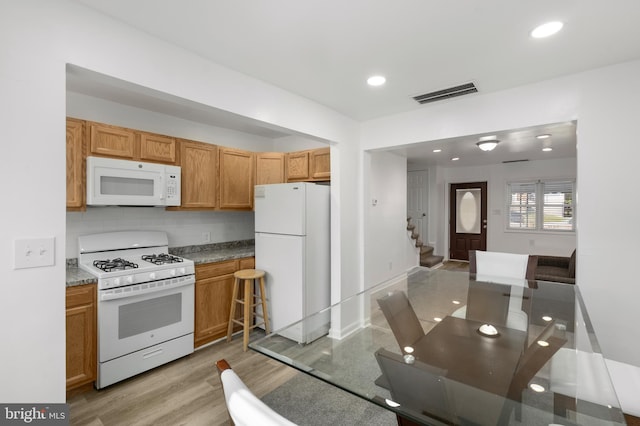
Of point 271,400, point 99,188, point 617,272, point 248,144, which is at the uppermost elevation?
point 248,144

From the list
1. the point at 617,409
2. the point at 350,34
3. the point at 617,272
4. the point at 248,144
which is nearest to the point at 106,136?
the point at 248,144

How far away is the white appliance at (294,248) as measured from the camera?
318 centimetres

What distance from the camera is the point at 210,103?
6.91 feet

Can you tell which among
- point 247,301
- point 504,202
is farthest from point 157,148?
point 504,202

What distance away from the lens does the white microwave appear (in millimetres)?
2586

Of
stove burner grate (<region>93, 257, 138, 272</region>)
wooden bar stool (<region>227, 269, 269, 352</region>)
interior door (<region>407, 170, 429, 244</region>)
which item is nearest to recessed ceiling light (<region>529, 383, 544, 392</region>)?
wooden bar stool (<region>227, 269, 269, 352</region>)

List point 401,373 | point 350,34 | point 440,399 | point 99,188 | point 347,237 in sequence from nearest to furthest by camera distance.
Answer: point 440,399 < point 401,373 < point 350,34 < point 99,188 < point 347,237

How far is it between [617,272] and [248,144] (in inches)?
160

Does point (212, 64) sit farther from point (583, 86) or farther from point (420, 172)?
point (420, 172)

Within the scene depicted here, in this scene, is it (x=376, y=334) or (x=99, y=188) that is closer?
(x=376, y=334)

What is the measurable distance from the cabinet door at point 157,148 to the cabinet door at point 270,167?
3.57 feet

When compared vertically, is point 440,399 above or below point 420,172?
below

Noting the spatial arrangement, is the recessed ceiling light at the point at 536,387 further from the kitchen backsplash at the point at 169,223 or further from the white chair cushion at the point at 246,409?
the kitchen backsplash at the point at 169,223

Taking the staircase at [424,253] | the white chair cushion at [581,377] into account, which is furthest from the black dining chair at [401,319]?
the staircase at [424,253]
